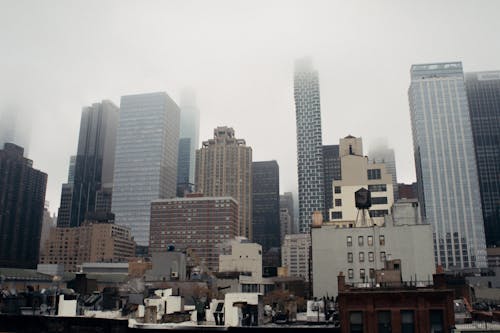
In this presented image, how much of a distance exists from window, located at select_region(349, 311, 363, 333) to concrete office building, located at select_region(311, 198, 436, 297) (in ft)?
179

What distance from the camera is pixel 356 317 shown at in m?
39.7

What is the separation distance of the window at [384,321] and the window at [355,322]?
1.42m

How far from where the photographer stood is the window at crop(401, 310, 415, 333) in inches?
1534

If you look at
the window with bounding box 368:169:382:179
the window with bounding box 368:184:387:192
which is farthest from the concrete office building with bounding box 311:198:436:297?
the window with bounding box 368:169:382:179

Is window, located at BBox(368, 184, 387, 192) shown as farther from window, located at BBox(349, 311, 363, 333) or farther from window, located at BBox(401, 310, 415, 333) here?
window, located at BBox(349, 311, 363, 333)

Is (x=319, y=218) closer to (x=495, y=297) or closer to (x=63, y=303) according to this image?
(x=495, y=297)

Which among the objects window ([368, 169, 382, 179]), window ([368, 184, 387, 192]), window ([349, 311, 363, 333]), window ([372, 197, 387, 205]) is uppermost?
window ([368, 169, 382, 179])

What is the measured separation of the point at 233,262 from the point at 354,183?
52.4 meters

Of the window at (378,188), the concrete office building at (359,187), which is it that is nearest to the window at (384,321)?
the concrete office building at (359,187)

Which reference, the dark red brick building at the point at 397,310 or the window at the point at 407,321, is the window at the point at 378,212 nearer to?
the dark red brick building at the point at 397,310

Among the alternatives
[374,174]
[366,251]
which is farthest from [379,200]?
[366,251]

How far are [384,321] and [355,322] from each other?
2301 mm

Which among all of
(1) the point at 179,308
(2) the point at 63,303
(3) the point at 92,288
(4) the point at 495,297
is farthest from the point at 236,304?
(4) the point at 495,297

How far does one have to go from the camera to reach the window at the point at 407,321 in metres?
39.0
